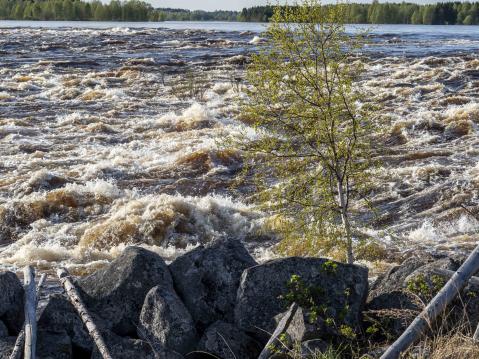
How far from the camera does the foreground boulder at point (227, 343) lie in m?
6.89

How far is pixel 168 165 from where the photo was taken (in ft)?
62.8

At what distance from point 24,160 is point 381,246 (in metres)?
11.9

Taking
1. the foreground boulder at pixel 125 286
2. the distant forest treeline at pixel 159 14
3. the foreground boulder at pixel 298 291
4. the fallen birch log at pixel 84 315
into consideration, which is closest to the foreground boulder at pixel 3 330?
the fallen birch log at pixel 84 315

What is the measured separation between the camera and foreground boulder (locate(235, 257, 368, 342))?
23.6 feet

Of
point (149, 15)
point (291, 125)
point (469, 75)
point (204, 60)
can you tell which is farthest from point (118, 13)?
point (291, 125)

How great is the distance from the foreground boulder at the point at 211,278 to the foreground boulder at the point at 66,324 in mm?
1140

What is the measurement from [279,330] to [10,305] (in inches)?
125

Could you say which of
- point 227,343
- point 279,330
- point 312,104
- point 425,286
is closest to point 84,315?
point 227,343

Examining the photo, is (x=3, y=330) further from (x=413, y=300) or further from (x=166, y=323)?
(x=413, y=300)

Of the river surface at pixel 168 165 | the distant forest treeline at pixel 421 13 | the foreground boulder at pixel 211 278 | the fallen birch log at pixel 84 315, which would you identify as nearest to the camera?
the fallen birch log at pixel 84 315

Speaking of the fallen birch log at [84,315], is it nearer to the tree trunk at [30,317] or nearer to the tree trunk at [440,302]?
the tree trunk at [30,317]

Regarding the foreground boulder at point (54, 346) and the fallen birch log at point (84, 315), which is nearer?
the fallen birch log at point (84, 315)

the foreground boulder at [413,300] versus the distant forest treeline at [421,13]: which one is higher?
the distant forest treeline at [421,13]

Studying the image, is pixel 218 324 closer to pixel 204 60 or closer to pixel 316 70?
pixel 316 70
